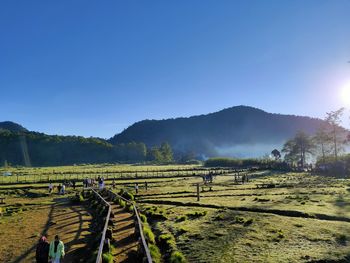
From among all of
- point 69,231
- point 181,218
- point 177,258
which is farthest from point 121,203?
point 177,258

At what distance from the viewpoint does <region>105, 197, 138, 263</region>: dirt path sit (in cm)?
2050

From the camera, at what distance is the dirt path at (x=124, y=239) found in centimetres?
2050

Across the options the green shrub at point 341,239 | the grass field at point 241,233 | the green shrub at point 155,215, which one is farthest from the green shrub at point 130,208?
the green shrub at point 341,239

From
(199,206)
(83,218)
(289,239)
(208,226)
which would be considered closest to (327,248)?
(289,239)

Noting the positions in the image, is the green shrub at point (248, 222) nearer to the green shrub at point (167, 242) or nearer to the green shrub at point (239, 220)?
the green shrub at point (239, 220)

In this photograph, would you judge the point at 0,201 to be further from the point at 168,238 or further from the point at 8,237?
the point at 168,238

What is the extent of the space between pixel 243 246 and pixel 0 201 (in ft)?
143

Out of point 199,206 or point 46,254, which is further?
point 199,206

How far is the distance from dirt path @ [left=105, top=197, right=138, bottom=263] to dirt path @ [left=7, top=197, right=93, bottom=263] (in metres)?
1.83

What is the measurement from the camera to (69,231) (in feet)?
98.6

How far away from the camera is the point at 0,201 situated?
5441 cm

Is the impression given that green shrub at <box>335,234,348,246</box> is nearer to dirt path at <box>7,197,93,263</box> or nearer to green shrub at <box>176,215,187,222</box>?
green shrub at <box>176,215,187,222</box>

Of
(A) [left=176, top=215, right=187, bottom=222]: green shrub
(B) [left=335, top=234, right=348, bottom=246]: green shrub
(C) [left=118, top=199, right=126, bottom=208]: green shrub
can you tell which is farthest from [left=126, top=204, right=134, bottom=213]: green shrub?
(B) [left=335, top=234, right=348, bottom=246]: green shrub

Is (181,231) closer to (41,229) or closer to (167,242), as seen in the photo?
(167,242)
